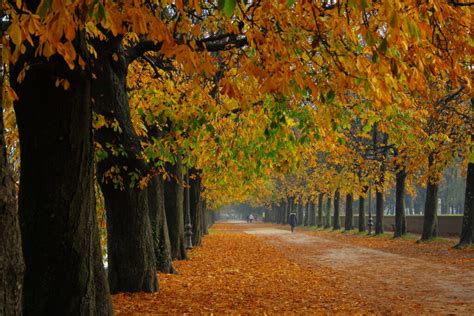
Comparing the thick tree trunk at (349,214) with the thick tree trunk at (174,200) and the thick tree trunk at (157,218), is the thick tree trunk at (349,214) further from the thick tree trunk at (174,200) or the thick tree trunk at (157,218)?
the thick tree trunk at (157,218)

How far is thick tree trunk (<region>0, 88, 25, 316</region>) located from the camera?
3.87m

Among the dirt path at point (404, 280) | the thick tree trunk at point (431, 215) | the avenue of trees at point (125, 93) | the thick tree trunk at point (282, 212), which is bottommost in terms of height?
the thick tree trunk at point (282, 212)

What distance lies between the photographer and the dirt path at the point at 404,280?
9672mm

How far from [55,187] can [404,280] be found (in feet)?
32.8

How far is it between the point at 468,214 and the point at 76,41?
19.9m

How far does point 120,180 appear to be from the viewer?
9.52m

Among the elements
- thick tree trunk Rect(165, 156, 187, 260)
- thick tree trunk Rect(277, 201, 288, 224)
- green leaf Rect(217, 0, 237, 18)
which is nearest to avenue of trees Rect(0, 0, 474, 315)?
green leaf Rect(217, 0, 237, 18)

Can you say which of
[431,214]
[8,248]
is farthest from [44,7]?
[431,214]

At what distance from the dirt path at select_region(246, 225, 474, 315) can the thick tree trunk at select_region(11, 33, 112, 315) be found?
5.80 metres

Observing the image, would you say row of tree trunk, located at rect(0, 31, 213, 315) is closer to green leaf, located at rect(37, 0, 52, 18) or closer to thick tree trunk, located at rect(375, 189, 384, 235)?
green leaf, located at rect(37, 0, 52, 18)

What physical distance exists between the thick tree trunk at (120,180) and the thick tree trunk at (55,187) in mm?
3370

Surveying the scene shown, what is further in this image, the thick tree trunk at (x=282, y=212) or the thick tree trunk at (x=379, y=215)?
the thick tree trunk at (x=282, y=212)

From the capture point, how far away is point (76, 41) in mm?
5770

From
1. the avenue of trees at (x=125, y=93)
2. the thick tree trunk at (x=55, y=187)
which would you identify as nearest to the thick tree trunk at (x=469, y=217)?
the avenue of trees at (x=125, y=93)
